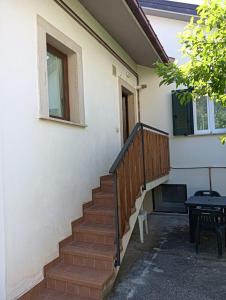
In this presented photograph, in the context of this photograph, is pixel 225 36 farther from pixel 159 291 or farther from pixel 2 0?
pixel 159 291

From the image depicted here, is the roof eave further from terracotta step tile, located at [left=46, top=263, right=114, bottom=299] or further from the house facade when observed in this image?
terracotta step tile, located at [left=46, top=263, right=114, bottom=299]

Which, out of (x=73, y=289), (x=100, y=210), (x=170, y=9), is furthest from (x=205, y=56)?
(x=170, y=9)

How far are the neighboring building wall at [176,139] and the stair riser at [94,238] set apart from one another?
4373mm

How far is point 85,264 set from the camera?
384 cm

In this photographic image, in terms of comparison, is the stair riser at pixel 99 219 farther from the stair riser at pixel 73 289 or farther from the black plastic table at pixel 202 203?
the black plastic table at pixel 202 203

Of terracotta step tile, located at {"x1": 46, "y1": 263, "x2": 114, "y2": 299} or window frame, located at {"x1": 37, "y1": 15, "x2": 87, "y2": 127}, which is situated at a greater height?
window frame, located at {"x1": 37, "y1": 15, "x2": 87, "y2": 127}

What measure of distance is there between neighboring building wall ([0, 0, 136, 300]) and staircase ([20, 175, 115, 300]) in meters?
0.14

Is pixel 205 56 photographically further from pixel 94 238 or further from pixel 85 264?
pixel 85 264

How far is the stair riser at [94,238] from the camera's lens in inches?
162

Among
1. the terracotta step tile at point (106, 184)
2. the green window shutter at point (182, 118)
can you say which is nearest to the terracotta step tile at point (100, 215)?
the terracotta step tile at point (106, 184)

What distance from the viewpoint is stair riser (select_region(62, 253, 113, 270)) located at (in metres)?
3.73

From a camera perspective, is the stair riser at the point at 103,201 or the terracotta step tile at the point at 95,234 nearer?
the terracotta step tile at the point at 95,234

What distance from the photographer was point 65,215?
423 centimetres

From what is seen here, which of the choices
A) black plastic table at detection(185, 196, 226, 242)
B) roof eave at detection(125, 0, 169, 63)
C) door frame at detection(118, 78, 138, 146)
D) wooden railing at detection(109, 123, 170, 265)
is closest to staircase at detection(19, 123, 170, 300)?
wooden railing at detection(109, 123, 170, 265)
